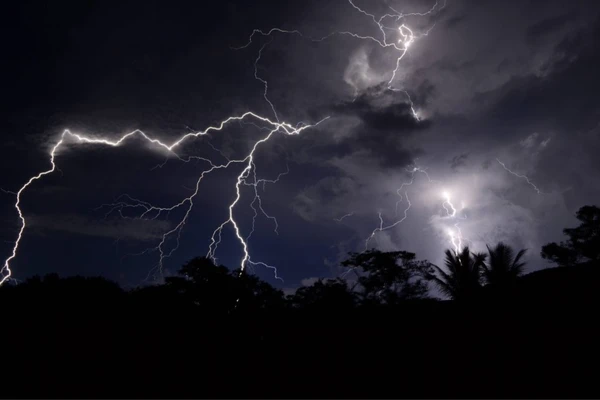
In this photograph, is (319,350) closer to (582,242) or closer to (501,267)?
(501,267)

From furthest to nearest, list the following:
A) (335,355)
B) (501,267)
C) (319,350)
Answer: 1. (501,267)
2. (319,350)
3. (335,355)

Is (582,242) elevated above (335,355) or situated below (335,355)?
above

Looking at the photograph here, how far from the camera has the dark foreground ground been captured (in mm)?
3713

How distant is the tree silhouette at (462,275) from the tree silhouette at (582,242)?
7.58 meters

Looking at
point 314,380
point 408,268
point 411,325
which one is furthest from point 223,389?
point 408,268

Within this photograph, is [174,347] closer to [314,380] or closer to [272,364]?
[272,364]

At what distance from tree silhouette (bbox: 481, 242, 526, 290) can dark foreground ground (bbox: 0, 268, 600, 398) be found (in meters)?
3.80

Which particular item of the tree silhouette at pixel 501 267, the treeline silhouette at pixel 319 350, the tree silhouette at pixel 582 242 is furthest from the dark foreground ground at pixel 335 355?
the tree silhouette at pixel 582 242

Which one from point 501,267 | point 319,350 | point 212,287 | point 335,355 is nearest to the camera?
point 335,355

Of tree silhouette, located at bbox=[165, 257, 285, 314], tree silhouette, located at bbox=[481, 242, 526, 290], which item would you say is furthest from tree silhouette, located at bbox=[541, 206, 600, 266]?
tree silhouette, located at bbox=[165, 257, 285, 314]

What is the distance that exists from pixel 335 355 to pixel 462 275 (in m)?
8.51

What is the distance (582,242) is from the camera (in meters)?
14.5

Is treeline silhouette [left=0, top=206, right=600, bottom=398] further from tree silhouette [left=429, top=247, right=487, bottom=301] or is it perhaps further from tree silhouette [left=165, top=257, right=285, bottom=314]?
tree silhouette [left=165, top=257, right=285, bottom=314]

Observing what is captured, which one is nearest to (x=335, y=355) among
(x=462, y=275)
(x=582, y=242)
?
(x=462, y=275)
